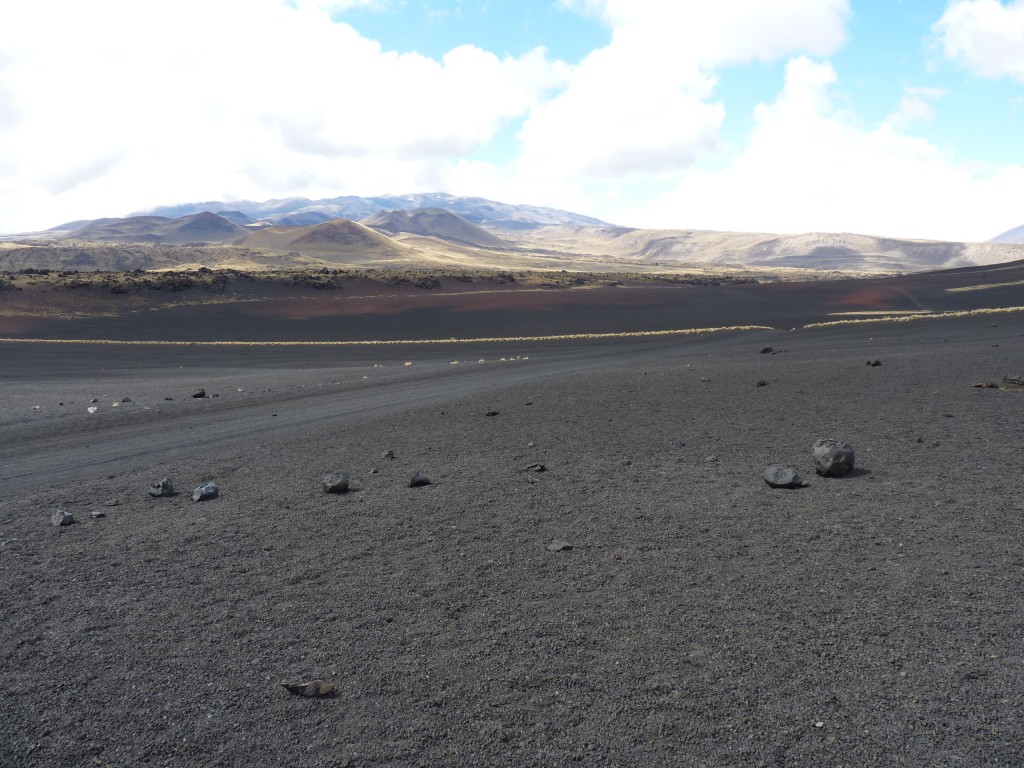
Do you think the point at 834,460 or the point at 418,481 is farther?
the point at 418,481

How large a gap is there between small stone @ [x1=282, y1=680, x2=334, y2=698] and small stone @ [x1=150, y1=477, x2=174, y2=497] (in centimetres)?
500

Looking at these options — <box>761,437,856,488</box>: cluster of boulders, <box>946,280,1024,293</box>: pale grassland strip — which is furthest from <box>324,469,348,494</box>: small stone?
<box>946,280,1024,293</box>: pale grassland strip

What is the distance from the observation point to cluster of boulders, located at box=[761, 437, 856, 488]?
738 cm

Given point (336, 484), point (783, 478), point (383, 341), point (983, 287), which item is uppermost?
point (983, 287)

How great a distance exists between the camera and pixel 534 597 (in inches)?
203

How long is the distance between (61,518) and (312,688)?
4.80m

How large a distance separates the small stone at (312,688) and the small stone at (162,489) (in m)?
5.00

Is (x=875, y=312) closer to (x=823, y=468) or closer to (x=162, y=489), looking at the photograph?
(x=823, y=468)

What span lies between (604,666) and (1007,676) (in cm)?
234

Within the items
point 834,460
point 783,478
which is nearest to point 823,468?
point 834,460

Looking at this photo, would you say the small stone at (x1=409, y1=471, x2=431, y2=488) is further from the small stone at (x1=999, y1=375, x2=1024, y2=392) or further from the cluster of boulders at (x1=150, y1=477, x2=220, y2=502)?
the small stone at (x1=999, y1=375, x2=1024, y2=392)

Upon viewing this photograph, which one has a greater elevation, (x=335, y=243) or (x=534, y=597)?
(x=335, y=243)

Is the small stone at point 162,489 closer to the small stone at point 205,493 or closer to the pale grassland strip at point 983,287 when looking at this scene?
the small stone at point 205,493

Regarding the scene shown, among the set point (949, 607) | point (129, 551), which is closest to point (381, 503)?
point (129, 551)
